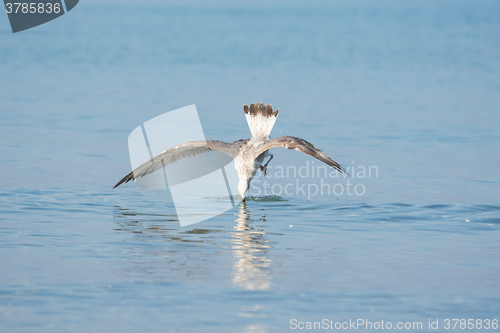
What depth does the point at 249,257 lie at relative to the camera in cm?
1005

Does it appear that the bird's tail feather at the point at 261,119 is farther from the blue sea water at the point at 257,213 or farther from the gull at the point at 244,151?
the blue sea water at the point at 257,213

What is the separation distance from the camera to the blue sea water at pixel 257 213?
8.16 metres

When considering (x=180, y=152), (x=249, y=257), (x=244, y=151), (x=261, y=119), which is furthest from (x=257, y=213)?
(x=249, y=257)

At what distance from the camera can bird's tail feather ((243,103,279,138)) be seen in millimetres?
14258

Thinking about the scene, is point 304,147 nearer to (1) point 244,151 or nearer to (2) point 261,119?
(1) point 244,151

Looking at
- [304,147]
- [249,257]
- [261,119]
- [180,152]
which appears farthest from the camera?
[180,152]

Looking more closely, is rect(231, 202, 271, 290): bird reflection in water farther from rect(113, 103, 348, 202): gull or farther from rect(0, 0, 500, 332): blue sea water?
rect(113, 103, 348, 202): gull

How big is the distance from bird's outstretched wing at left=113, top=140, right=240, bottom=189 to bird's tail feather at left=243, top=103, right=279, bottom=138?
512mm

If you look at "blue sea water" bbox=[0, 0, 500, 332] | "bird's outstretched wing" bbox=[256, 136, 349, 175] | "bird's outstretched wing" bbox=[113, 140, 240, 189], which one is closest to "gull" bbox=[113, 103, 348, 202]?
"bird's outstretched wing" bbox=[113, 140, 240, 189]

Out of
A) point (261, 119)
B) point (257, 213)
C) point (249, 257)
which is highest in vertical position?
point (261, 119)

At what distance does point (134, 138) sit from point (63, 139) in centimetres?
181

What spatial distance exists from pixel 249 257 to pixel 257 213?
3000 millimetres

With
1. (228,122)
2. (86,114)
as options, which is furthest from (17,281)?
(86,114)

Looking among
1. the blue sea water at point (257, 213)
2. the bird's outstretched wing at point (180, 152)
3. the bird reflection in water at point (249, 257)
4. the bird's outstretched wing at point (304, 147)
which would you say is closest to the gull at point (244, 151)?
the bird's outstretched wing at point (180, 152)
